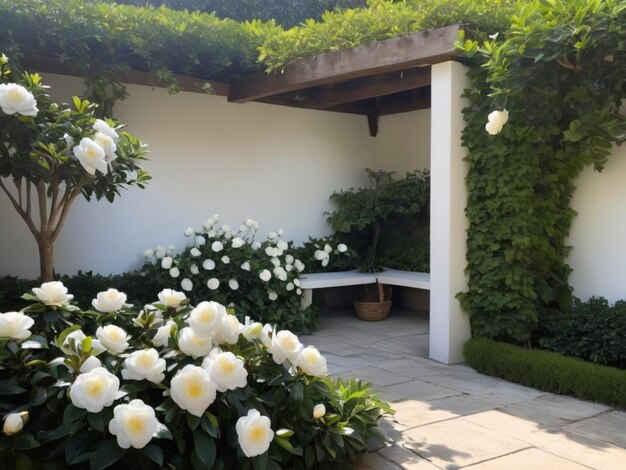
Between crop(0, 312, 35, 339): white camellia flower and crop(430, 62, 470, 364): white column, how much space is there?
3559 millimetres

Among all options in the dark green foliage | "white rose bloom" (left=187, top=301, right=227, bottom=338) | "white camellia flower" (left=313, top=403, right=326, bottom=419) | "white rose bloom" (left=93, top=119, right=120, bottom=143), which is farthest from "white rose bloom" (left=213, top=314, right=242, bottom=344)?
the dark green foliage

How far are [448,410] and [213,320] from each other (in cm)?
202

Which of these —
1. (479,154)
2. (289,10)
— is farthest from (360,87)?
(289,10)

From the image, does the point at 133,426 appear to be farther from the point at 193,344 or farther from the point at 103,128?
the point at 103,128

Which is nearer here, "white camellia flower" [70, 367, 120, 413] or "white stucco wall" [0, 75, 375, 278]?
"white camellia flower" [70, 367, 120, 413]

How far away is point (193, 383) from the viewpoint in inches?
89.7

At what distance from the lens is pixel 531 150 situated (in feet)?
15.9

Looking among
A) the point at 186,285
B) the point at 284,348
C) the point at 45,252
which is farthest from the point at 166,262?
the point at 284,348

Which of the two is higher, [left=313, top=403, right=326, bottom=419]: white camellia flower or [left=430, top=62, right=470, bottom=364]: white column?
[left=430, top=62, right=470, bottom=364]: white column

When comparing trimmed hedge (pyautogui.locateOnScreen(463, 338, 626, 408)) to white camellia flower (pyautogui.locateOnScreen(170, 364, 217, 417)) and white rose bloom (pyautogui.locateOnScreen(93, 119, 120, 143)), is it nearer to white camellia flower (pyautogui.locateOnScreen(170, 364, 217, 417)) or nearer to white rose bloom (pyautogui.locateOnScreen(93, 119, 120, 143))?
white camellia flower (pyautogui.locateOnScreen(170, 364, 217, 417))

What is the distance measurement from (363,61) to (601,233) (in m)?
2.54

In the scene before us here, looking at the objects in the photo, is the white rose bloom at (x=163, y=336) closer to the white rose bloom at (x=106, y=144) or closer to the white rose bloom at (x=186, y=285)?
the white rose bloom at (x=106, y=144)

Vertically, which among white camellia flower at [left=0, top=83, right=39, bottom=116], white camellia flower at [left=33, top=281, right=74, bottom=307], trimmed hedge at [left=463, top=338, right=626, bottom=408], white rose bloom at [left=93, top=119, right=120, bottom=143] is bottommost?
trimmed hedge at [left=463, top=338, right=626, bottom=408]

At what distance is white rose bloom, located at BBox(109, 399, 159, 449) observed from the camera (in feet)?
6.97
